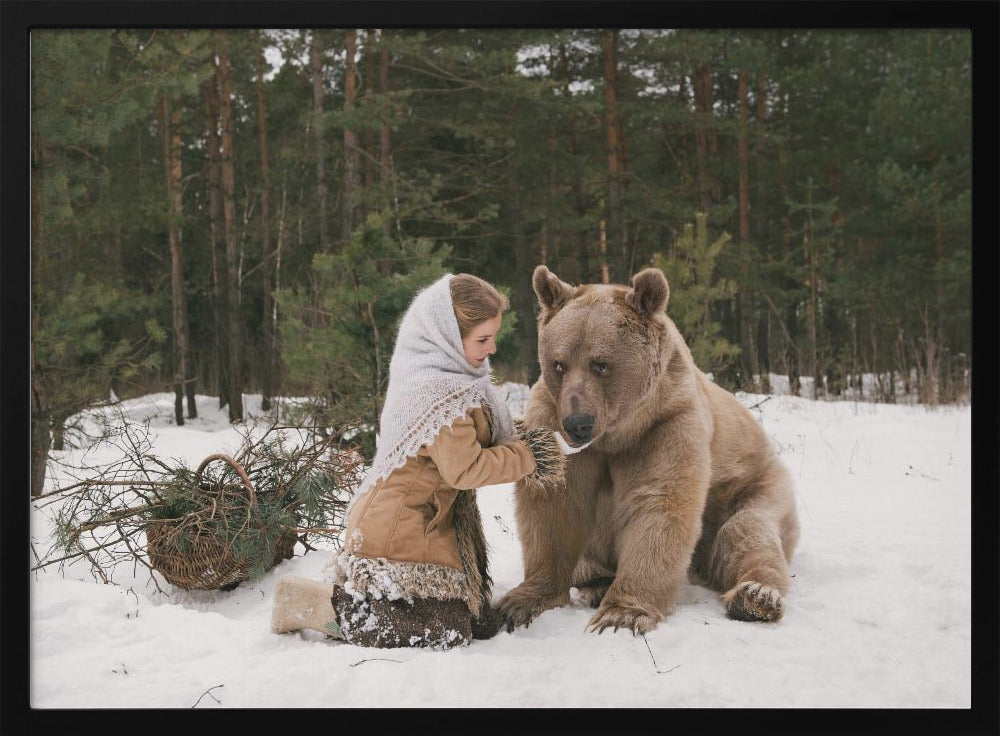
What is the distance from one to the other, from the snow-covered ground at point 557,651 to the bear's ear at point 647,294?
3.63ft

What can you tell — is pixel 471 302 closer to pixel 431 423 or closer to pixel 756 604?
pixel 431 423

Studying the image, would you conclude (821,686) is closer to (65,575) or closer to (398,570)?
(398,570)

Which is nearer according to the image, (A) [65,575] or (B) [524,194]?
(A) [65,575]

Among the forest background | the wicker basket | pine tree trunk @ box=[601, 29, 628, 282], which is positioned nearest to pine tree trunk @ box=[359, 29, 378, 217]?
the forest background

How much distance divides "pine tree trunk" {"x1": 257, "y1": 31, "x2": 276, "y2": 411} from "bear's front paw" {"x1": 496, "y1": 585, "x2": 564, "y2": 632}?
4019mm

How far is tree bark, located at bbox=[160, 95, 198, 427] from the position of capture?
308 inches

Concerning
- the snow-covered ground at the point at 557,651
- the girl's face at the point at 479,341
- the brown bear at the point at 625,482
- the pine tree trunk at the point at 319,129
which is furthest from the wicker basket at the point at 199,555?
the pine tree trunk at the point at 319,129

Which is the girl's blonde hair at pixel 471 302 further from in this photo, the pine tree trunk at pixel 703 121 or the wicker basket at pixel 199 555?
the pine tree trunk at pixel 703 121

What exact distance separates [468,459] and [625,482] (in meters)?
0.82

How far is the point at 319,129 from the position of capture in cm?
823

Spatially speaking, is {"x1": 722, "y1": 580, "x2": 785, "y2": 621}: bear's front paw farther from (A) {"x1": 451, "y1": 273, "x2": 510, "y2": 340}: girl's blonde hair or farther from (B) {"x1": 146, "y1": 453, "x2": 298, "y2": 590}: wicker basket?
(B) {"x1": 146, "y1": 453, "x2": 298, "y2": 590}: wicker basket
